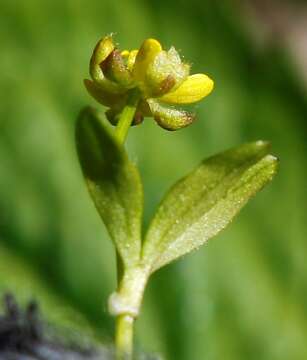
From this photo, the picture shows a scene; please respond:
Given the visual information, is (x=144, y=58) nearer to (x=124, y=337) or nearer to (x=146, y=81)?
(x=146, y=81)

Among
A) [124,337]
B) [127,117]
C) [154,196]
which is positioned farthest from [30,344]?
[154,196]

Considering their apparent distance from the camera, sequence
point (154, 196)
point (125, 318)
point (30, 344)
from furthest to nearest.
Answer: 1. point (154, 196)
2. point (125, 318)
3. point (30, 344)

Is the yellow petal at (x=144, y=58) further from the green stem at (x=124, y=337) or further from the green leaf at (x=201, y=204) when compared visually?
the green stem at (x=124, y=337)

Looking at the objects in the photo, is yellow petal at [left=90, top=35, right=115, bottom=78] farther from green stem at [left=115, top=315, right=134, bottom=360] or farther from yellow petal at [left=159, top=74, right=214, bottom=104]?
green stem at [left=115, top=315, right=134, bottom=360]

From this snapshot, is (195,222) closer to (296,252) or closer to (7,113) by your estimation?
(7,113)

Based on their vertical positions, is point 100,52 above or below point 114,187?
above

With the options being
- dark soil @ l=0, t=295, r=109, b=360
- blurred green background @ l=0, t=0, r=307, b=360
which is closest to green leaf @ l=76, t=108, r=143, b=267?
dark soil @ l=0, t=295, r=109, b=360

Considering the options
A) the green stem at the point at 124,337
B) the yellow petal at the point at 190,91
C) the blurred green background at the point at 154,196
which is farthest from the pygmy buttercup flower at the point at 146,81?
the blurred green background at the point at 154,196
